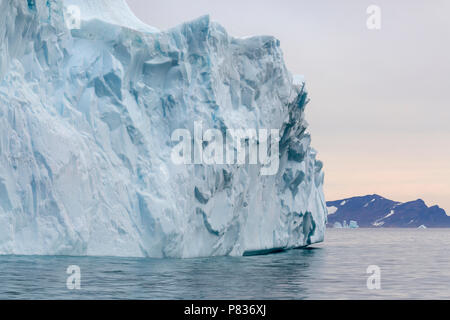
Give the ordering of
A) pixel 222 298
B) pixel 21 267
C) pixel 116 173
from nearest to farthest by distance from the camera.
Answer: pixel 222 298, pixel 21 267, pixel 116 173

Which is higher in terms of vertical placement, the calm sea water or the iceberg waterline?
the iceberg waterline

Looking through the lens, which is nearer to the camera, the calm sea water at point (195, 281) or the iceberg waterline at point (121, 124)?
the calm sea water at point (195, 281)

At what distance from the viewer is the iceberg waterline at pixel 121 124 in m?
17.4

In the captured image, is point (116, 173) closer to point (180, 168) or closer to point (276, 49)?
point (180, 168)

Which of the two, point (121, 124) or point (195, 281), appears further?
point (121, 124)

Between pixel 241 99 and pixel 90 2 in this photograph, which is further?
pixel 241 99

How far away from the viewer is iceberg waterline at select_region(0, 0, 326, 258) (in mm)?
17391

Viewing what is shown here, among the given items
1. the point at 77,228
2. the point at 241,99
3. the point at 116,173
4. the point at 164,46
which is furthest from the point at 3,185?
the point at 241,99

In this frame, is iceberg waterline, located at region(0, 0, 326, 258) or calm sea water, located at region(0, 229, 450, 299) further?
iceberg waterline, located at region(0, 0, 326, 258)

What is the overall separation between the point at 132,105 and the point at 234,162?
3860 millimetres

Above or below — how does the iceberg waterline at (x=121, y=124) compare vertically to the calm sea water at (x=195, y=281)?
above

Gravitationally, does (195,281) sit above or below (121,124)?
below

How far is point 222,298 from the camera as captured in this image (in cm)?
1222

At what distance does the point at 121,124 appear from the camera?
20156 millimetres
